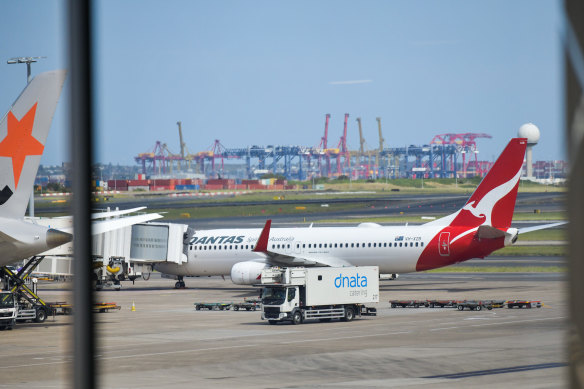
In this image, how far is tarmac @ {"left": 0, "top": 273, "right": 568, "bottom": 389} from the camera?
17.0 meters

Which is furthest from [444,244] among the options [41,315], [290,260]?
[41,315]

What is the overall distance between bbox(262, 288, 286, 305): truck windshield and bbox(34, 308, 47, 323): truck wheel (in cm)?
796

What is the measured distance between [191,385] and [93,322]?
34.3 ft

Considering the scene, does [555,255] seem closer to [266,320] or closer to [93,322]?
[266,320]

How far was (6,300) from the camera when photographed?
28.0 m

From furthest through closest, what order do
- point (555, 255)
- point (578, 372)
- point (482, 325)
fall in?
point (555, 255) < point (482, 325) < point (578, 372)

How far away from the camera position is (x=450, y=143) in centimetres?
14712

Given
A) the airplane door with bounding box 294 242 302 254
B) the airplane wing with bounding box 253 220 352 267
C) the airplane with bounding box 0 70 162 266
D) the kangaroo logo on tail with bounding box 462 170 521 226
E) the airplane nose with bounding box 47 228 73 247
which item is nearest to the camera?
the airplane with bounding box 0 70 162 266

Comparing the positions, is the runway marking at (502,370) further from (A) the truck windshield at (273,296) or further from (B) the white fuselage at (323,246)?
(B) the white fuselage at (323,246)

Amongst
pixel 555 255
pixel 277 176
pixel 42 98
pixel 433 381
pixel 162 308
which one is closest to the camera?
pixel 433 381

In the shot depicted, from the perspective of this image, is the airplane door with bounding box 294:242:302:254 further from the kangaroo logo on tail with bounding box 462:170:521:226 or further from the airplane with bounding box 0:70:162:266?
the airplane with bounding box 0:70:162:266

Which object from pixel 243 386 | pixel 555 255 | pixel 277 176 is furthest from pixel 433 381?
pixel 277 176

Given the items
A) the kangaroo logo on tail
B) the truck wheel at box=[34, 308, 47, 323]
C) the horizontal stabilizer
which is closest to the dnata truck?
the truck wheel at box=[34, 308, 47, 323]

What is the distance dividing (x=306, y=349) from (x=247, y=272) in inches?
697
